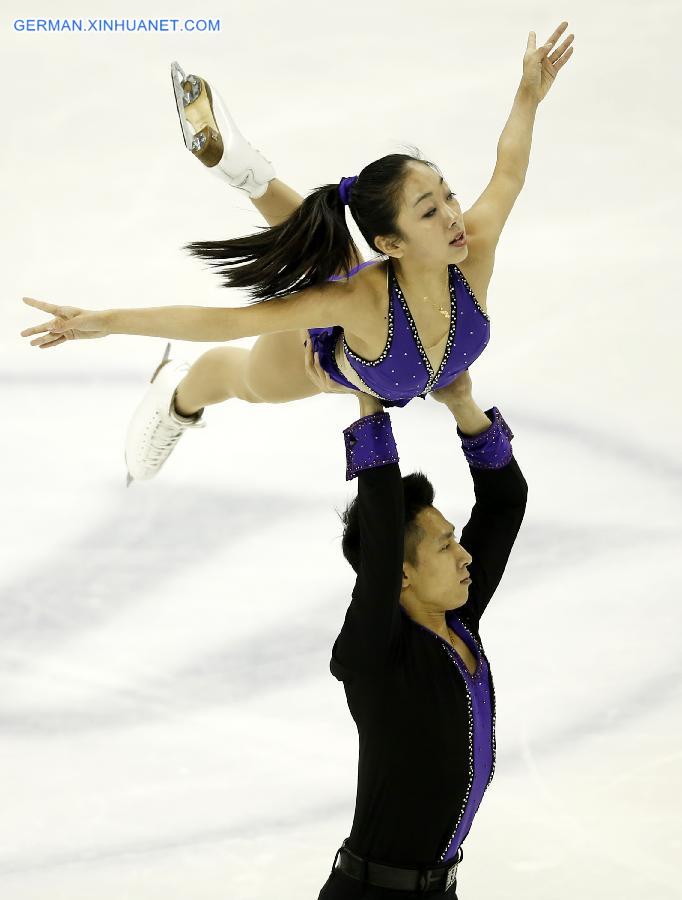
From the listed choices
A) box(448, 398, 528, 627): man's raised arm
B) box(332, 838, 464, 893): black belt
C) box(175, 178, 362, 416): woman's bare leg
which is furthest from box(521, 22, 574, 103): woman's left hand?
box(332, 838, 464, 893): black belt

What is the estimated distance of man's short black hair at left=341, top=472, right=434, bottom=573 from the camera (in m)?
3.17

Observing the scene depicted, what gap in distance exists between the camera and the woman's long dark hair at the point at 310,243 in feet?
10.5

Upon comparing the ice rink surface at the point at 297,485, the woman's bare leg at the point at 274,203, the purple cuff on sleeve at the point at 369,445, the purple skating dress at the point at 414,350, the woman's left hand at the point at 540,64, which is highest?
the woman's left hand at the point at 540,64

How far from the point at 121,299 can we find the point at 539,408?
5.95 feet

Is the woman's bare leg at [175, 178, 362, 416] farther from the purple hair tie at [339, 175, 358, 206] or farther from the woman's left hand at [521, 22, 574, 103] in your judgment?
the woman's left hand at [521, 22, 574, 103]

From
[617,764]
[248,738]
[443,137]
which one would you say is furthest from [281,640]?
[443,137]

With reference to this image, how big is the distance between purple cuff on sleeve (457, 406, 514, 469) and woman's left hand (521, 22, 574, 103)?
0.92 m

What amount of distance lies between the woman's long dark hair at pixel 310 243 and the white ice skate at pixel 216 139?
27.4 inches

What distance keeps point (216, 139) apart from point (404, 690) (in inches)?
68.6

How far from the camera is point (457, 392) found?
11.4 feet

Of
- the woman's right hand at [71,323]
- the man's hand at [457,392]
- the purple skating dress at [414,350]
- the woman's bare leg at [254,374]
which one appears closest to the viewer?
the woman's right hand at [71,323]

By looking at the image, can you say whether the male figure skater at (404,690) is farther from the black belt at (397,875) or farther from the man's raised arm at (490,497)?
the man's raised arm at (490,497)

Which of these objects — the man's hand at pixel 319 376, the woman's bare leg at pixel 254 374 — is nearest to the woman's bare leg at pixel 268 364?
the woman's bare leg at pixel 254 374

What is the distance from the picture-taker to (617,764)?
173 inches
